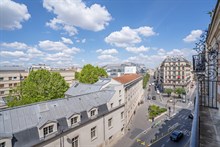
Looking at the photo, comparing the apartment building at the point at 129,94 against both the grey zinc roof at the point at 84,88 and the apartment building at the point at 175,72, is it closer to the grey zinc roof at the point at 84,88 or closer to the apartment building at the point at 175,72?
the grey zinc roof at the point at 84,88

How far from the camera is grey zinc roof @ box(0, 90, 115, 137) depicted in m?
13.0

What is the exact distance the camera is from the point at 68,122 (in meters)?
16.4

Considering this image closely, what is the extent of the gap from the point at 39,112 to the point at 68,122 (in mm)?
3503

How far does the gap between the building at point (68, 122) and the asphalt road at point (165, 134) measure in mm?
4553

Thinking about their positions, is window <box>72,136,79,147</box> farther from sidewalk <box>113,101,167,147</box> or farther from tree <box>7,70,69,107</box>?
tree <box>7,70,69,107</box>

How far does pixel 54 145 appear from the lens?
48.2 feet

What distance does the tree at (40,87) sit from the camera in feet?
86.5

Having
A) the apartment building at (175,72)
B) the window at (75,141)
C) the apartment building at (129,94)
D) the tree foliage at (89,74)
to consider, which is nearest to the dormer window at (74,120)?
the window at (75,141)

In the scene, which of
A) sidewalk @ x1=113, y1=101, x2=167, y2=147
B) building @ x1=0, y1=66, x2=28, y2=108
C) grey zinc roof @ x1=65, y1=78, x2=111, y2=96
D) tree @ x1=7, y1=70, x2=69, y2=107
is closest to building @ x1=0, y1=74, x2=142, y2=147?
sidewalk @ x1=113, y1=101, x2=167, y2=147

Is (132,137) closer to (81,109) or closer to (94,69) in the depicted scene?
(81,109)

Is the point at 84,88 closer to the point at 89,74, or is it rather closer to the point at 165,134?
the point at 89,74

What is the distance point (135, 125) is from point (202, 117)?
27.2m

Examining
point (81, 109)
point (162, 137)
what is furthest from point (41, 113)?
point (162, 137)

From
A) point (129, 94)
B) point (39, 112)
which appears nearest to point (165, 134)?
point (129, 94)
